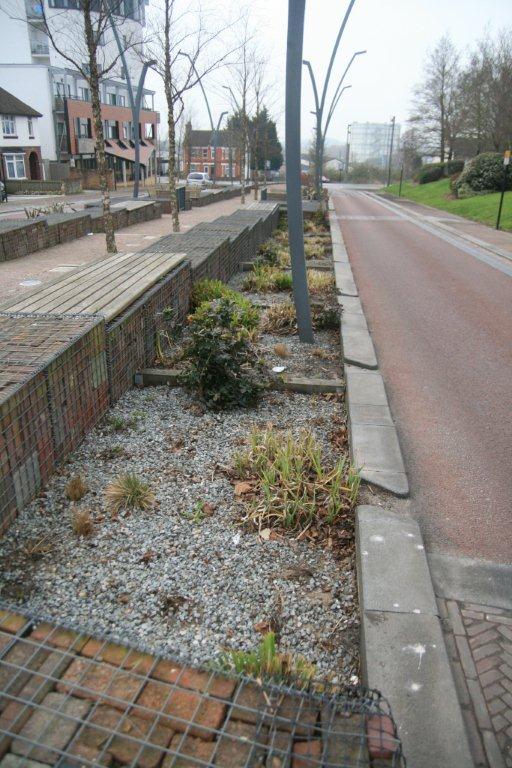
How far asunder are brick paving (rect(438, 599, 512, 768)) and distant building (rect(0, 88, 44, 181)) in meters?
47.3

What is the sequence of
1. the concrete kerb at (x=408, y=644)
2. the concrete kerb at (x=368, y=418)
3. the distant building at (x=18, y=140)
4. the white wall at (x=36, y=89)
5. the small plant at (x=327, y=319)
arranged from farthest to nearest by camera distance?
the white wall at (x=36, y=89)
the distant building at (x=18, y=140)
the small plant at (x=327, y=319)
the concrete kerb at (x=368, y=418)
the concrete kerb at (x=408, y=644)

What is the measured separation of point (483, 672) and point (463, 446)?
2.73 meters

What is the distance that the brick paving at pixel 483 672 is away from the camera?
2527mm

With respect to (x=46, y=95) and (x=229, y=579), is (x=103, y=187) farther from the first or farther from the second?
(x=46, y=95)

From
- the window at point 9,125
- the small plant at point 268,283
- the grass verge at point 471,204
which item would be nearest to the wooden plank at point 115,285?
the small plant at point 268,283

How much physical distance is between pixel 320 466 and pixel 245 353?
1.75 m

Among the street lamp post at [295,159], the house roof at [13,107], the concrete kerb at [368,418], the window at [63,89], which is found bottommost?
the concrete kerb at [368,418]

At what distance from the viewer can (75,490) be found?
4.07 m

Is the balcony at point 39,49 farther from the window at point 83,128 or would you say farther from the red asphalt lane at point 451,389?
the red asphalt lane at point 451,389

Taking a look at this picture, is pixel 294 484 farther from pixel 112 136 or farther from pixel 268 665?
pixel 112 136

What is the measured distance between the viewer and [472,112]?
48531mm

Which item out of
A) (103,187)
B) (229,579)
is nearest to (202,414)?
(229,579)

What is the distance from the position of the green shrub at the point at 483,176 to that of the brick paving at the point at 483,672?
119 feet

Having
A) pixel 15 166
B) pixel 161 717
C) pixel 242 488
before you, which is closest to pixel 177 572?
pixel 242 488
